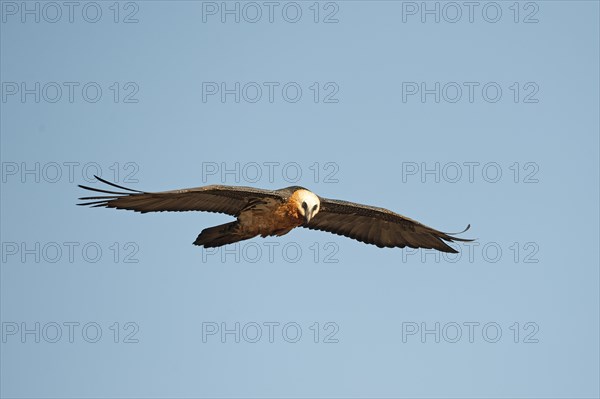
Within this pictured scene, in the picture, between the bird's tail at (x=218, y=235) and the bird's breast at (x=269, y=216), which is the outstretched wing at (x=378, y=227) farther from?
the bird's tail at (x=218, y=235)

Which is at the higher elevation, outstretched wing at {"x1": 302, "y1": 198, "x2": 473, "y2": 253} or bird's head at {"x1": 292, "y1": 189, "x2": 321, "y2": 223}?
bird's head at {"x1": 292, "y1": 189, "x2": 321, "y2": 223}

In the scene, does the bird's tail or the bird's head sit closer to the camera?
the bird's head

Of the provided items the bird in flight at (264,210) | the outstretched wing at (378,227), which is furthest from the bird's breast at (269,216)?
the outstretched wing at (378,227)

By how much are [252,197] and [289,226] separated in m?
1.12

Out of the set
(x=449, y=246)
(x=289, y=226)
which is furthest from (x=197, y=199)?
(x=449, y=246)

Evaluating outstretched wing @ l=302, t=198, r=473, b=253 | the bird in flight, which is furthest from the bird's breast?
outstretched wing @ l=302, t=198, r=473, b=253

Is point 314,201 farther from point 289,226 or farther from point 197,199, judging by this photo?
point 197,199

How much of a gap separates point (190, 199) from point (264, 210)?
1631 millimetres

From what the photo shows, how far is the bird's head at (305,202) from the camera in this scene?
69.4 feet

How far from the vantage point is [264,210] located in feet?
70.4

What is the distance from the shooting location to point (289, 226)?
21.7 m

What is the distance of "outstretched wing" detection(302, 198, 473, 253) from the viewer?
22969 millimetres

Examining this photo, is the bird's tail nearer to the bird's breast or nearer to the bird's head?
the bird's breast

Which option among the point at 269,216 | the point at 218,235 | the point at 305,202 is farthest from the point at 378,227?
the point at 218,235
